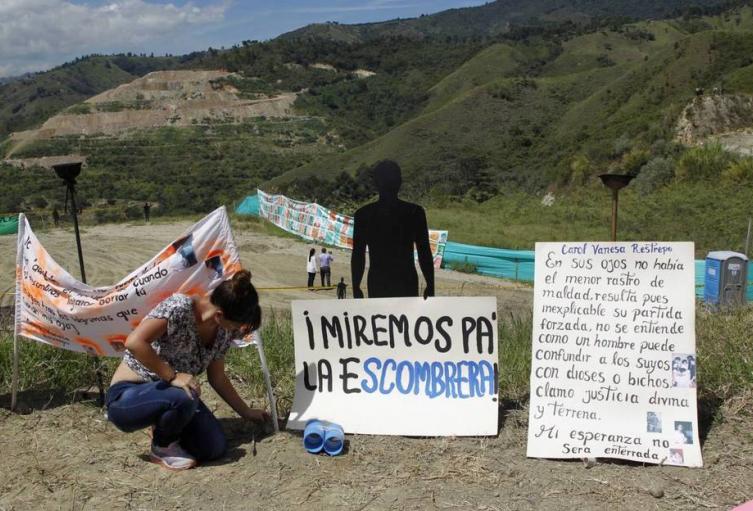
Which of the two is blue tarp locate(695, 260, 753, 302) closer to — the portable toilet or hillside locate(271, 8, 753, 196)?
the portable toilet

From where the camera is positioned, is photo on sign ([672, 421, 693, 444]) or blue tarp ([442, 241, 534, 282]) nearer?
photo on sign ([672, 421, 693, 444])

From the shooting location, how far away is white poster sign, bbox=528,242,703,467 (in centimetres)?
381

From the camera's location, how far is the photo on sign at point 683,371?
3846 mm

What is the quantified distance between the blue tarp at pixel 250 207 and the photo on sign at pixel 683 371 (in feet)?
97.9

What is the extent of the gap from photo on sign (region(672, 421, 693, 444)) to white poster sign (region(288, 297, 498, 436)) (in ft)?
3.16

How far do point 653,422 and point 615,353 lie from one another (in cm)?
41

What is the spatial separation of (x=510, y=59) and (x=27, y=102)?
13844 cm

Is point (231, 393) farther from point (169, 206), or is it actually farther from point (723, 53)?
point (169, 206)

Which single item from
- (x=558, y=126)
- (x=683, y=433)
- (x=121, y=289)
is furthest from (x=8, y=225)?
(x=558, y=126)

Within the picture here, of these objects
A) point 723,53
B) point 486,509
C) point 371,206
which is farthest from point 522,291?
point 723,53

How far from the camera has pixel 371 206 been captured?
180 inches

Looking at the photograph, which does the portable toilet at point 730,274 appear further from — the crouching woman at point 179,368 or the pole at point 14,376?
Result: the pole at point 14,376

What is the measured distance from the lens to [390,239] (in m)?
4.57

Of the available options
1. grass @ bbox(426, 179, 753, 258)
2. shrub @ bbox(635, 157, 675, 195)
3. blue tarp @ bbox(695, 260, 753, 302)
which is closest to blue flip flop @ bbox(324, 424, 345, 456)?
blue tarp @ bbox(695, 260, 753, 302)
